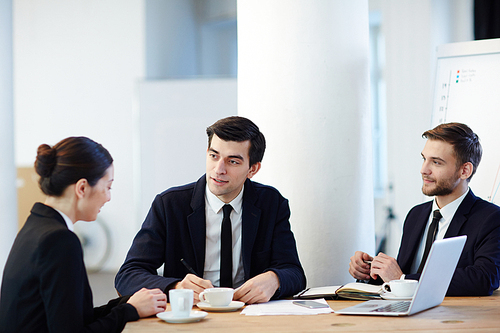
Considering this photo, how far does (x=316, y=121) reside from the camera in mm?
2422

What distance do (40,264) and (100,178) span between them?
289 mm

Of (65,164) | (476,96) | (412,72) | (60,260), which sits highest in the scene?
(412,72)

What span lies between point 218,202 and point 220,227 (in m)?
0.10

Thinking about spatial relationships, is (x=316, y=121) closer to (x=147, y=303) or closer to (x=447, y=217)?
(x=447, y=217)

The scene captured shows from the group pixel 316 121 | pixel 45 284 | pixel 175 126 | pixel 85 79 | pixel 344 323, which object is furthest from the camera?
pixel 85 79

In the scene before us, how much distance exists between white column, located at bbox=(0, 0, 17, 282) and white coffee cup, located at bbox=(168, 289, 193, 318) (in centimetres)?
257

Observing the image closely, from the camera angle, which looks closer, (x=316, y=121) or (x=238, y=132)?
(x=238, y=132)

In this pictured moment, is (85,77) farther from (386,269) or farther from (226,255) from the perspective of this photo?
(386,269)

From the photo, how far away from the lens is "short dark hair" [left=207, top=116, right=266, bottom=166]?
2.01m

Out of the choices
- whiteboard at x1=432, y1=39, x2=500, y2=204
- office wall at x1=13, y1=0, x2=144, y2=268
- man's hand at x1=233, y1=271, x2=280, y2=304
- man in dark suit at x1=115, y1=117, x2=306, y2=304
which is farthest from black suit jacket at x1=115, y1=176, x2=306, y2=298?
office wall at x1=13, y1=0, x2=144, y2=268

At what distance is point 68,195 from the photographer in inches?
56.1

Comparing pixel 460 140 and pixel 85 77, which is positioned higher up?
pixel 85 77

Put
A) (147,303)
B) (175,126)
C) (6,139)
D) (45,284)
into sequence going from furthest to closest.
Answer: (175,126), (6,139), (147,303), (45,284)

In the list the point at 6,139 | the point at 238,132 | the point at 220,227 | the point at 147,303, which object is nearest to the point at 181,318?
the point at 147,303
